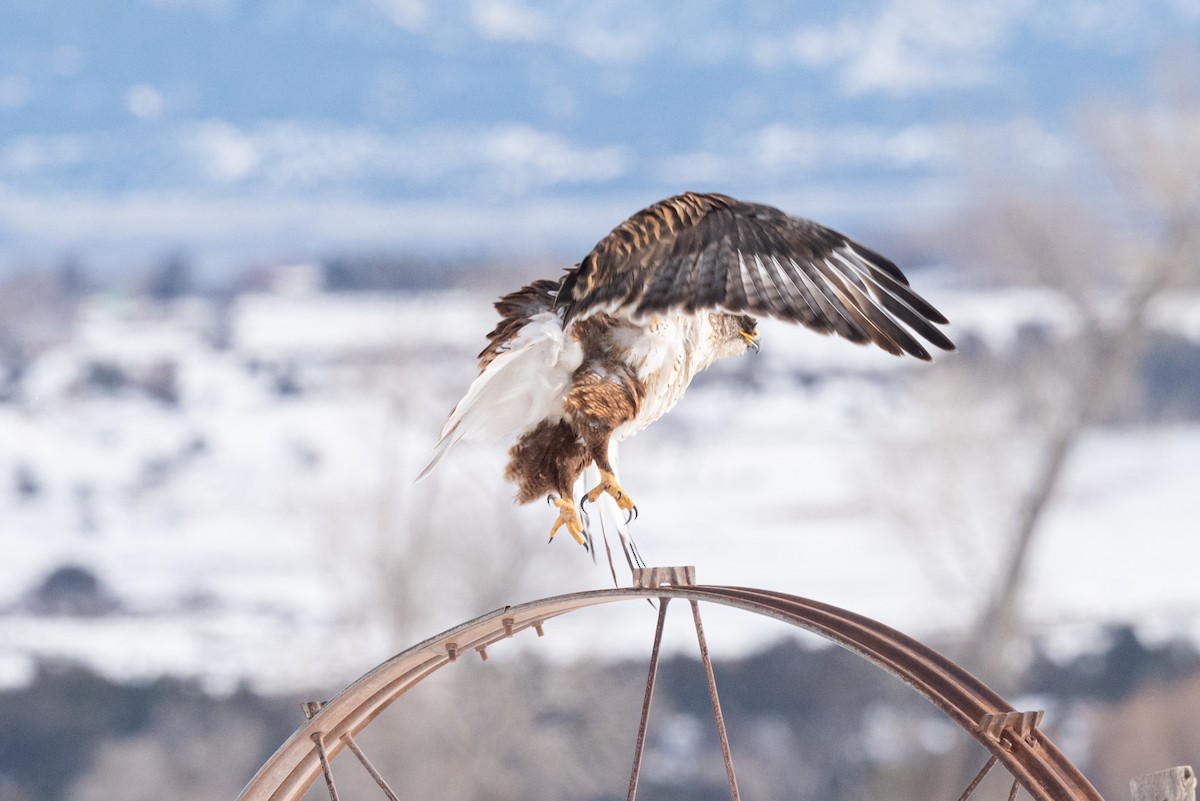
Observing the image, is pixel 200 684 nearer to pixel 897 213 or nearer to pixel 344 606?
pixel 344 606

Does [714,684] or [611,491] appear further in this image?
[611,491]

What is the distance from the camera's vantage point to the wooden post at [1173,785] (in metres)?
1.02

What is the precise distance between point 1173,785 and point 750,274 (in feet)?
1.68

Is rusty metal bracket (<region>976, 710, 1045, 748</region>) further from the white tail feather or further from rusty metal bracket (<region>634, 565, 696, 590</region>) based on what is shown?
the white tail feather

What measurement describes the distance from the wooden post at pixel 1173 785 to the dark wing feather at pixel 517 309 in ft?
2.22

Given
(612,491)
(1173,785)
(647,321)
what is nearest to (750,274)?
(647,321)

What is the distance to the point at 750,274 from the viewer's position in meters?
1.22

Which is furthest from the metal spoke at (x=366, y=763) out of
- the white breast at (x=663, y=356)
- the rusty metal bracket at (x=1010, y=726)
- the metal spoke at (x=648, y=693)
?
the rusty metal bracket at (x=1010, y=726)

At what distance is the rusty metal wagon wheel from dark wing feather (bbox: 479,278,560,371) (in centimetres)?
29

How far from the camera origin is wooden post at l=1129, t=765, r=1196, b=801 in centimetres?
102

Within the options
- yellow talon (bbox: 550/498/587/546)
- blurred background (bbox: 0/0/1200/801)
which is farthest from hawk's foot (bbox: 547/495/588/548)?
blurred background (bbox: 0/0/1200/801)

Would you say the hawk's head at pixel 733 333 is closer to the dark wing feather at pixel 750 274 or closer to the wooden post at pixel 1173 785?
the dark wing feather at pixel 750 274

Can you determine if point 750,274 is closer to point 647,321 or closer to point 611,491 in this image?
point 647,321

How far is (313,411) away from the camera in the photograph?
551 centimetres
